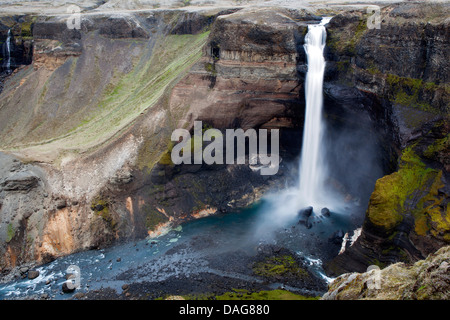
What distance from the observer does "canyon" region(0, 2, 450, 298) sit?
2892 centimetres

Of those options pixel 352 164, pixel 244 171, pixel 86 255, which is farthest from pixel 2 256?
pixel 352 164

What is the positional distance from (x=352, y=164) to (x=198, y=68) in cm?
2186

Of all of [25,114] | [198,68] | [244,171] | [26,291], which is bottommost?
[26,291]

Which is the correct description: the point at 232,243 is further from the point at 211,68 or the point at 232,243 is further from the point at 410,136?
the point at 211,68

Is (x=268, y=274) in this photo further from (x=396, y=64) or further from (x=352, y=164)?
(x=396, y=64)

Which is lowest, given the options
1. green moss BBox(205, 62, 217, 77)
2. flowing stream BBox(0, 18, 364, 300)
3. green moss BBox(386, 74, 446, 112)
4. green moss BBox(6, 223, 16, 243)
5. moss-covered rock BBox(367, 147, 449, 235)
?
flowing stream BBox(0, 18, 364, 300)

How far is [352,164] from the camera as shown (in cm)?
4209

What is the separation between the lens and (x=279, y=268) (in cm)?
3064

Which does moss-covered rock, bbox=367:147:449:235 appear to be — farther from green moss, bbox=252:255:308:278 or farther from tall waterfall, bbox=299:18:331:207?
tall waterfall, bbox=299:18:331:207

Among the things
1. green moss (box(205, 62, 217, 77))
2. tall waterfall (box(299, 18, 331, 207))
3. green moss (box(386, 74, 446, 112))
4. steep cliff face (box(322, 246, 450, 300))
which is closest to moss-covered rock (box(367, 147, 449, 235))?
green moss (box(386, 74, 446, 112))

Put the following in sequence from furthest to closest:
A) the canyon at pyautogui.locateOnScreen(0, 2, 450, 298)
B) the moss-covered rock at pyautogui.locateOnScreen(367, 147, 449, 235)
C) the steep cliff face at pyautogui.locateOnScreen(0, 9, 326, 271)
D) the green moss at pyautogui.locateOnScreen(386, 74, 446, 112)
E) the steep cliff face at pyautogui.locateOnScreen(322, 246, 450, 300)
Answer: the steep cliff face at pyautogui.locateOnScreen(0, 9, 326, 271), the green moss at pyautogui.locateOnScreen(386, 74, 446, 112), the canyon at pyautogui.locateOnScreen(0, 2, 450, 298), the moss-covered rock at pyautogui.locateOnScreen(367, 147, 449, 235), the steep cliff face at pyautogui.locateOnScreen(322, 246, 450, 300)

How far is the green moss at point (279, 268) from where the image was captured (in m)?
29.9

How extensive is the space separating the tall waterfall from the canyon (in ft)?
3.04

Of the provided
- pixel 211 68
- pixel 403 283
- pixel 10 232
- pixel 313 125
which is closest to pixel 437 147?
pixel 313 125
